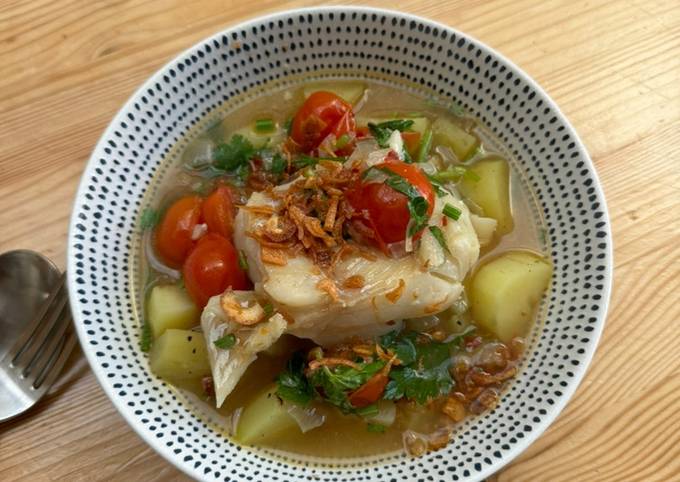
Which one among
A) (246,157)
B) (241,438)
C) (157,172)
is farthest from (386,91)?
(241,438)

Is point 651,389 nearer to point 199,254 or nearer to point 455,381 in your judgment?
point 455,381

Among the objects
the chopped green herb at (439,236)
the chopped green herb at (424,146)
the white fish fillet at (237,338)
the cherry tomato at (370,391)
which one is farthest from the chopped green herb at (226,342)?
the chopped green herb at (424,146)

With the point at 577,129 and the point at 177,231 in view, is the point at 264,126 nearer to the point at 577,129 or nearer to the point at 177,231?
the point at 177,231

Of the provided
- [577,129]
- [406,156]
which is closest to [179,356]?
[406,156]

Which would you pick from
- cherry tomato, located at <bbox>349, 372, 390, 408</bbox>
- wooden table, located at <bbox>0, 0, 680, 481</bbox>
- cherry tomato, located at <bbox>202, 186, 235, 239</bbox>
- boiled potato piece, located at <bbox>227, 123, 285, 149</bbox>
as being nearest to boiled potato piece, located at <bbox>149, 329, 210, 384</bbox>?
wooden table, located at <bbox>0, 0, 680, 481</bbox>

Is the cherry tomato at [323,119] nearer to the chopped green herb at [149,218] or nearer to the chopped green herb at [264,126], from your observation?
the chopped green herb at [264,126]

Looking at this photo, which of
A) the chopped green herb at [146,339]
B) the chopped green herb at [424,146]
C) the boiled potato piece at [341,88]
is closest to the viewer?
the chopped green herb at [146,339]
